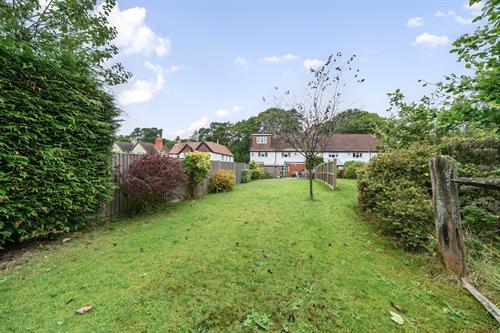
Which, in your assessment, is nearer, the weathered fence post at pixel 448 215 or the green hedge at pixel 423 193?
the weathered fence post at pixel 448 215

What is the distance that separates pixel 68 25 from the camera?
242 inches

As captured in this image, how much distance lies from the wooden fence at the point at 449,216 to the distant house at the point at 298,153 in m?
28.3

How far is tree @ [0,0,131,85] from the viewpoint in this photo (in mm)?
5266

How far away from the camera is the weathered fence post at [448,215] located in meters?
2.91

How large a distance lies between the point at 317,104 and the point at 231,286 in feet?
26.2

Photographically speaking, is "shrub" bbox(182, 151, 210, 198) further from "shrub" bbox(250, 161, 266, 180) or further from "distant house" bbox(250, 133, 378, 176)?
"distant house" bbox(250, 133, 378, 176)

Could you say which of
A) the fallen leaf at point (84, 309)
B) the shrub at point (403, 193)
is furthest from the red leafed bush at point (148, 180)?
the shrub at point (403, 193)

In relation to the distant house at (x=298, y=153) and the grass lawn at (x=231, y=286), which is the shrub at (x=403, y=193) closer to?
the grass lawn at (x=231, y=286)

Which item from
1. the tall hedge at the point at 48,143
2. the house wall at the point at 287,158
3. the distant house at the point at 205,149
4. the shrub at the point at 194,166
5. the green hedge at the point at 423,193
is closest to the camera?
the tall hedge at the point at 48,143

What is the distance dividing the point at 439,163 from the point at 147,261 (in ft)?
14.7

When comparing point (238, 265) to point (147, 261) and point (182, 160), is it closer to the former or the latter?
point (147, 261)

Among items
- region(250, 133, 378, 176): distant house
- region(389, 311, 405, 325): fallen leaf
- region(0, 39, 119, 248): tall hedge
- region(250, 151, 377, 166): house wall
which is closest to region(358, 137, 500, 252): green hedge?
region(389, 311, 405, 325): fallen leaf

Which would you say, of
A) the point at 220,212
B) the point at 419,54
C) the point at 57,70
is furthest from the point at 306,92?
the point at 57,70

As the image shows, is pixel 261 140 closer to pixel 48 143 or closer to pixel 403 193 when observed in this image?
pixel 403 193
